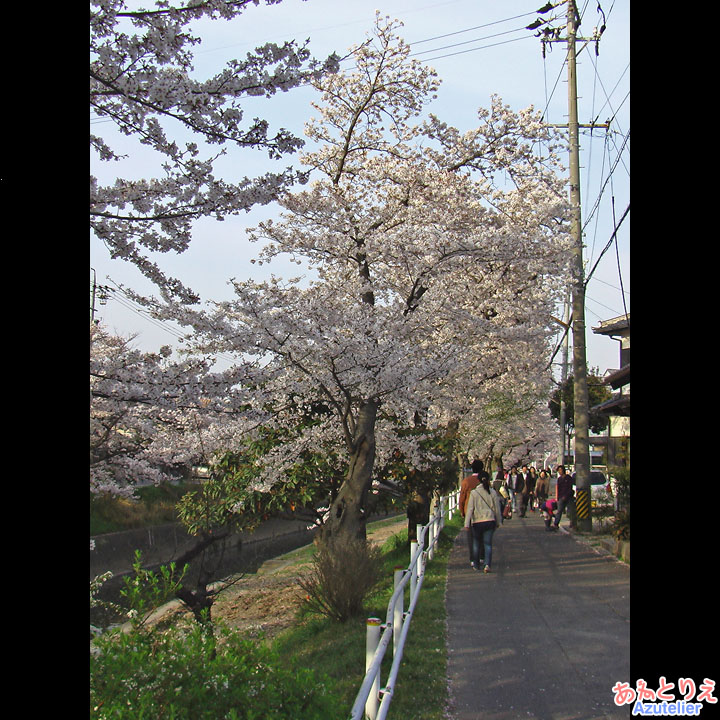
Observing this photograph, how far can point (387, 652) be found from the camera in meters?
7.18

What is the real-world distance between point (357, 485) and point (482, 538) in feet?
9.08

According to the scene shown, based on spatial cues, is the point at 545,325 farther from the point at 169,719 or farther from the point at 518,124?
the point at 169,719

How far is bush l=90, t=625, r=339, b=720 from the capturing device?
3.54 m

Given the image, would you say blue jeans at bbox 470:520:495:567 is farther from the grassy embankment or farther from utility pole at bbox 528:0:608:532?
utility pole at bbox 528:0:608:532

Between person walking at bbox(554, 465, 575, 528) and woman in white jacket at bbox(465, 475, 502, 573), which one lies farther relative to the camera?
person walking at bbox(554, 465, 575, 528)

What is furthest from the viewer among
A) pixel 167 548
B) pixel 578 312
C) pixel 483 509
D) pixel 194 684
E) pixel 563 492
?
pixel 167 548

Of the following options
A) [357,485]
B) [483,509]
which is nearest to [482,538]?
[483,509]

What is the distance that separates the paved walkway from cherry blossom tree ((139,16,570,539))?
2.57 meters

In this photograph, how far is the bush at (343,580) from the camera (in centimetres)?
930

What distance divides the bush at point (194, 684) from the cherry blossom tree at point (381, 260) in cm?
604

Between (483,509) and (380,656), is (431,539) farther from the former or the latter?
(380,656)

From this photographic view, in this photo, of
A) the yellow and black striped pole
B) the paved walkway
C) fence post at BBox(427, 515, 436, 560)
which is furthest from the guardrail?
the yellow and black striped pole
